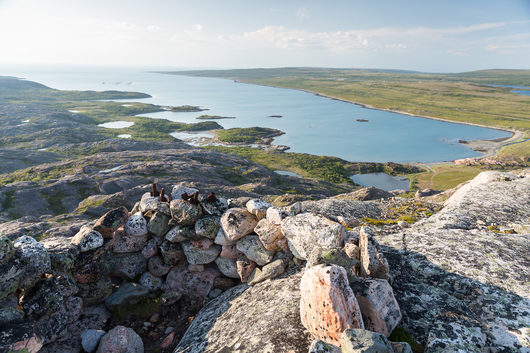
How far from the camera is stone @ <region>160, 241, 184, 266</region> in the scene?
1075 centimetres

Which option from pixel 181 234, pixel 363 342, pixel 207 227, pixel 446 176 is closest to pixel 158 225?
pixel 181 234

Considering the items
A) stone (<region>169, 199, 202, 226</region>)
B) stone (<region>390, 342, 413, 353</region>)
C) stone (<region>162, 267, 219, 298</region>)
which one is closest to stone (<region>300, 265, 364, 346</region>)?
stone (<region>390, 342, 413, 353</region>)

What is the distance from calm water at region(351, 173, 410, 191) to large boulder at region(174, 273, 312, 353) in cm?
7811

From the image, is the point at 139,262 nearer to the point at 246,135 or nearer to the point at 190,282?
the point at 190,282

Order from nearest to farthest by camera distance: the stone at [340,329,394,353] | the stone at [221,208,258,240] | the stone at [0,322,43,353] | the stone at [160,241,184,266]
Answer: the stone at [340,329,394,353], the stone at [0,322,43,353], the stone at [221,208,258,240], the stone at [160,241,184,266]

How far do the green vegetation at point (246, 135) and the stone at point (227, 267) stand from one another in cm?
12287

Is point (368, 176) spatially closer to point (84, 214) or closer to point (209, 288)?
point (84, 214)

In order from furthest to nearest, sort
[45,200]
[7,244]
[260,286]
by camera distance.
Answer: [45,200]
[260,286]
[7,244]

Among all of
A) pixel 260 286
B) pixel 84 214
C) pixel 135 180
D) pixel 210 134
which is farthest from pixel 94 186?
pixel 210 134

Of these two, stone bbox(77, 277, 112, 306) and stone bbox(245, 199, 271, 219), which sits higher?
stone bbox(245, 199, 271, 219)

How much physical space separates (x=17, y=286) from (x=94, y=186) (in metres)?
46.5

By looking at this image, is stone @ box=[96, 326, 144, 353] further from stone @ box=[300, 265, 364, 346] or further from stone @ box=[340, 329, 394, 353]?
stone @ box=[340, 329, 394, 353]

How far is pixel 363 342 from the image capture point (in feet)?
17.2

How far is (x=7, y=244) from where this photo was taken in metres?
7.70
